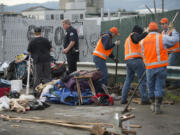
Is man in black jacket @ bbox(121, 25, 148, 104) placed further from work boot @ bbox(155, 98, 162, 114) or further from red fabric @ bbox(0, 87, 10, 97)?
red fabric @ bbox(0, 87, 10, 97)

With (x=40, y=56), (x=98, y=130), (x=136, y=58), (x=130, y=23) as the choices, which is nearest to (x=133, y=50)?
(x=136, y=58)

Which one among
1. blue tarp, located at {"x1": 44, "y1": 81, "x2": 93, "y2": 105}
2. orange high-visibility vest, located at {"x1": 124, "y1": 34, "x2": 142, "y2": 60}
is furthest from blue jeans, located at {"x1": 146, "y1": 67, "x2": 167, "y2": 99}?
blue tarp, located at {"x1": 44, "y1": 81, "x2": 93, "y2": 105}

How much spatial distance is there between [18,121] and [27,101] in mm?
1687

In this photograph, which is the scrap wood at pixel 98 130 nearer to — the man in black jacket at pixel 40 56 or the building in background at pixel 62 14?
the man in black jacket at pixel 40 56

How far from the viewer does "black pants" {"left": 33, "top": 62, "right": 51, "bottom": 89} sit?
A: 11450mm

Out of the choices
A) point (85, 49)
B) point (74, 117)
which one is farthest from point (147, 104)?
point (85, 49)

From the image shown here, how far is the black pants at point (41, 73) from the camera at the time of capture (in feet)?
37.6

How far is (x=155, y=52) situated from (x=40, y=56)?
13.5 feet

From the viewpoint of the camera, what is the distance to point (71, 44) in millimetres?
12234

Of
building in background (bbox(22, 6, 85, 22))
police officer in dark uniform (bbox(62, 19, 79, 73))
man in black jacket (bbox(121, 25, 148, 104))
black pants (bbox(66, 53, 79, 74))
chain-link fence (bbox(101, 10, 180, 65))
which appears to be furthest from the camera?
building in background (bbox(22, 6, 85, 22))

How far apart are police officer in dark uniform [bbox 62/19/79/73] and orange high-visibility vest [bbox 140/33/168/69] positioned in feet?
13.7

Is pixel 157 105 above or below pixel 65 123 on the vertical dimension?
above

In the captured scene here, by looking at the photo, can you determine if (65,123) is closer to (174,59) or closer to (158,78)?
(158,78)

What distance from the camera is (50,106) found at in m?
9.46
